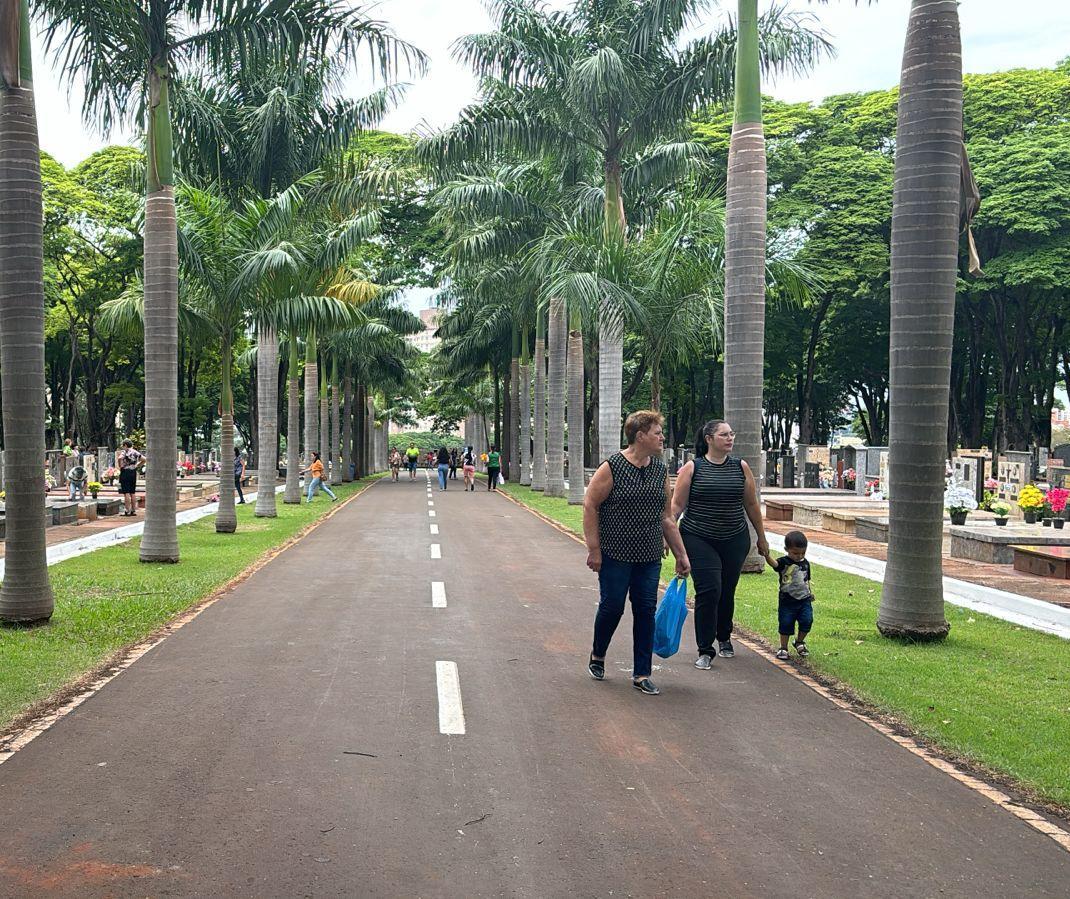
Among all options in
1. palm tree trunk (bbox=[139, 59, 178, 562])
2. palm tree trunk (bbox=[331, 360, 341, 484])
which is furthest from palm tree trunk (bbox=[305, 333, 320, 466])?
palm tree trunk (bbox=[139, 59, 178, 562])

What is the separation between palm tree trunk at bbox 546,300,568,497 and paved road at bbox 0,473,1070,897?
24479mm

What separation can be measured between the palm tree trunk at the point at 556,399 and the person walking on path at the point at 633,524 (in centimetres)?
2480

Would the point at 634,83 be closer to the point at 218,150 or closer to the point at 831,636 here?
the point at 218,150

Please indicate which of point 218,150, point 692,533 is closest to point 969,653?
point 692,533

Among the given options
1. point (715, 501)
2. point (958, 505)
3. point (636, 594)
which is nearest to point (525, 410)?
point (958, 505)

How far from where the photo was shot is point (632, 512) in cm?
757

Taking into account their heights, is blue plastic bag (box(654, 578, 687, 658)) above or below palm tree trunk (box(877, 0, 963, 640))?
below

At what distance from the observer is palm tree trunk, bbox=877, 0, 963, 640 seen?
9.94 m

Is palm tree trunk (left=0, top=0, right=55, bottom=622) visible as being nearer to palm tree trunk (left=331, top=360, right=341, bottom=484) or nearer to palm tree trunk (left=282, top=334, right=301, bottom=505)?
palm tree trunk (left=282, top=334, right=301, bottom=505)

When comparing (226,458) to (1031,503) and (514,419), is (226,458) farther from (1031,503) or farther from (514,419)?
(514,419)

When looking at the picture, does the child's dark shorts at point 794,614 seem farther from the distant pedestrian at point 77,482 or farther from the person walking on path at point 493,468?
the person walking on path at point 493,468

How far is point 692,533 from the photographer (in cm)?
863

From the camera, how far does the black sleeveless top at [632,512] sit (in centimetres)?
757

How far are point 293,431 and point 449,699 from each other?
902 inches
